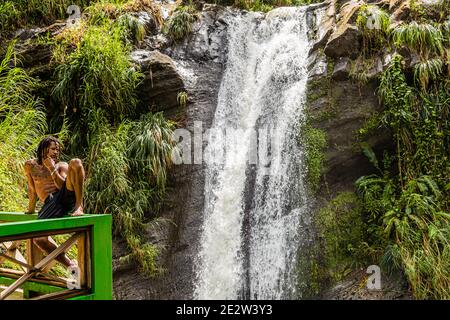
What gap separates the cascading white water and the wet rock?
92 cm

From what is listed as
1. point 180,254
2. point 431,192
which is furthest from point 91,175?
point 431,192

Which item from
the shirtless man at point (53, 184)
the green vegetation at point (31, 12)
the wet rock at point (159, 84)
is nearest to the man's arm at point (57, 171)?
the shirtless man at point (53, 184)

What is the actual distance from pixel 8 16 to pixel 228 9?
189 inches

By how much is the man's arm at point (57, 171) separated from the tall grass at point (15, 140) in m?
2.07

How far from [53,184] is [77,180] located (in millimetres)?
555

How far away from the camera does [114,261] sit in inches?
259

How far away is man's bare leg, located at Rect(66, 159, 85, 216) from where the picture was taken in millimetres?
3494

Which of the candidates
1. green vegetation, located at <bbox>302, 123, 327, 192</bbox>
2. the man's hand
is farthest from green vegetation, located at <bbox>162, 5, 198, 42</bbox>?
the man's hand

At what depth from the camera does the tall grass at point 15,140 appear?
5609mm

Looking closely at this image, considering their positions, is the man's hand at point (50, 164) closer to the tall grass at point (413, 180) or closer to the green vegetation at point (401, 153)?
the green vegetation at point (401, 153)

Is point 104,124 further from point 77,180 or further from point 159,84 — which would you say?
point 77,180

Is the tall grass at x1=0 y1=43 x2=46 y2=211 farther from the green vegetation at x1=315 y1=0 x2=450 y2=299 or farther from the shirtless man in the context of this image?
the green vegetation at x1=315 y1=0 x2=450 y2=299

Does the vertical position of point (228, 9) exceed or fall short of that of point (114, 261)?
it exceeds it
